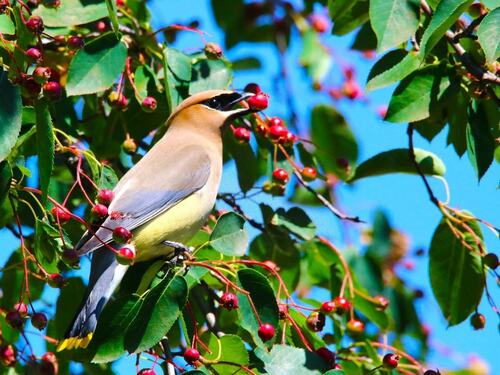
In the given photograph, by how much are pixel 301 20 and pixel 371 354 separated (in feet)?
9.71

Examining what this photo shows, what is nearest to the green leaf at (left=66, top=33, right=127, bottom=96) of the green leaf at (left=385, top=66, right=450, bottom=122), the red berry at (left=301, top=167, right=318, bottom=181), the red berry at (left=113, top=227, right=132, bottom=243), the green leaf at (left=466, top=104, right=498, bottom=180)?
the red berry at (left=113, top=227, right=132, bottom=243)

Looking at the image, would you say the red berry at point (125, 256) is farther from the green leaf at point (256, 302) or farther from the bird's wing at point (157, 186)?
the bird's wing at point (157, 186)

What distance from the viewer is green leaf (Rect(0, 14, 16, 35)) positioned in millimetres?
3273

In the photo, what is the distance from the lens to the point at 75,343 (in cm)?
336

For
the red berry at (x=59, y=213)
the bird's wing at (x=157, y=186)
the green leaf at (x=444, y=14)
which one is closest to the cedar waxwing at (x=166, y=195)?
the bird's wing at (x=157, y=186)

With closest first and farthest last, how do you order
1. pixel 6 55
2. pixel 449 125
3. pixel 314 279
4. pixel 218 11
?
pixel 6 55 < pixel 449 125 < pixel 314 279 < pixel 218 11

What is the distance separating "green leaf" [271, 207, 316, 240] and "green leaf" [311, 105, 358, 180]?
456mm

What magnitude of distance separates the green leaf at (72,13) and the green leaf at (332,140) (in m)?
1.17

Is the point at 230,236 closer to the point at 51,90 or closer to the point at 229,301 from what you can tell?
the point at 229,301

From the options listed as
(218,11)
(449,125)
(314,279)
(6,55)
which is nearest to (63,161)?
(6,55)

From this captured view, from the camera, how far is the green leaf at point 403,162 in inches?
159

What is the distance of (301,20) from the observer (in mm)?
6262

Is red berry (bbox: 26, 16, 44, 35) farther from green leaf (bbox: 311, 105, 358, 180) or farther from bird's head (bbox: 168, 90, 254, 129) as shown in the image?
green leaf (bbox: 311, 105, 358, 180)

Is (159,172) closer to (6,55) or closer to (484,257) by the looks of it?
(6,55)
